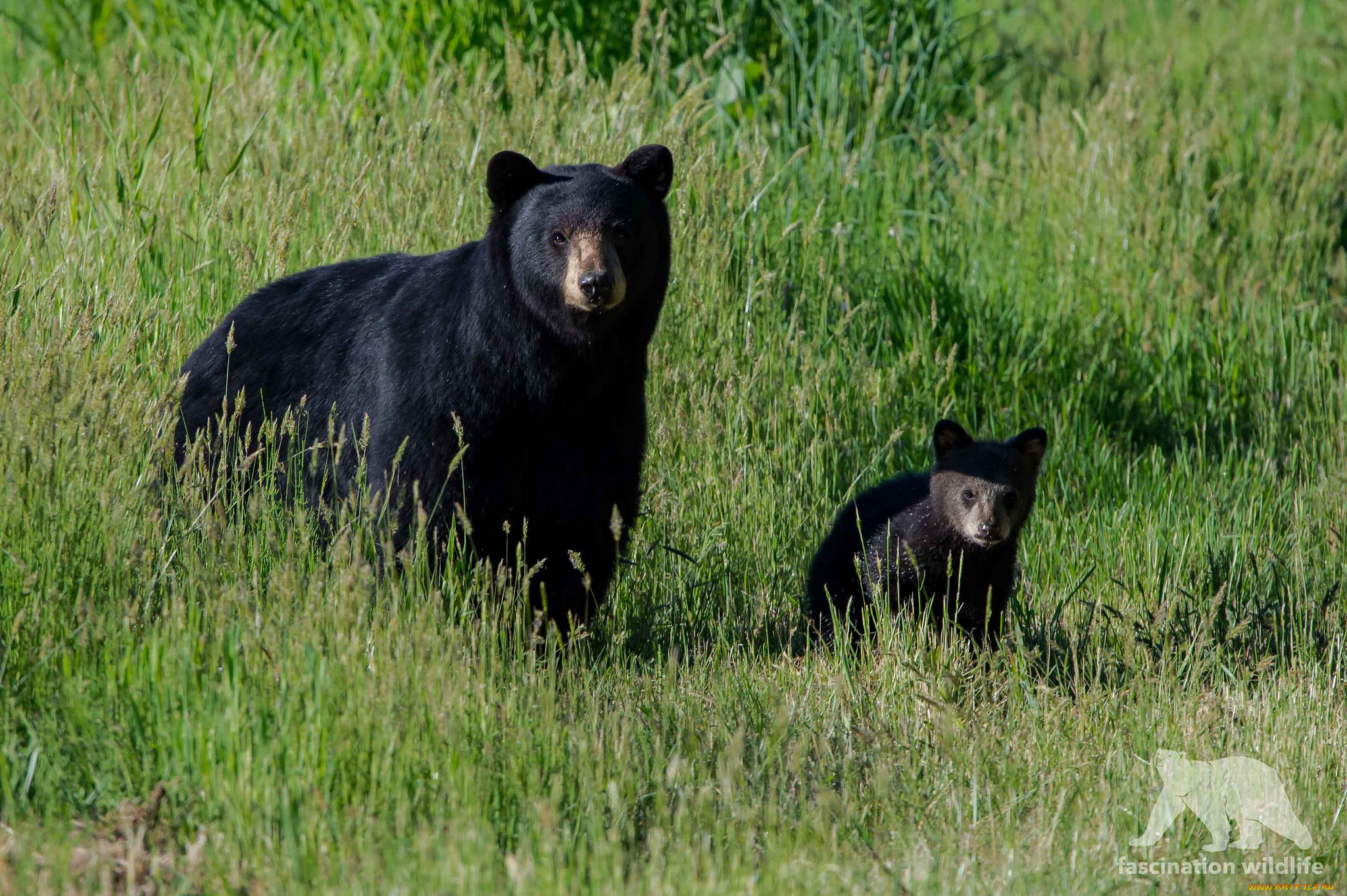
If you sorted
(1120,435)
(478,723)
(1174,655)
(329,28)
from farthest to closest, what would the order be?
(329,28), (1120,435), (1174,655), (478,723)

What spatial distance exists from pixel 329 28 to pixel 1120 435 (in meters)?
4.66

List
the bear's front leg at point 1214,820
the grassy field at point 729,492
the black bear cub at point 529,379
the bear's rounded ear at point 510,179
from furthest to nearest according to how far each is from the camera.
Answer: the bear's rounded ear at point 510,179 → the black bear cub at point 529,379 → the bear's front leg at point 1214,820 → the grassy field at point 729,492

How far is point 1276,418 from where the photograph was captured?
6484 millimetres

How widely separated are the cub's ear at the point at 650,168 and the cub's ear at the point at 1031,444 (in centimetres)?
149

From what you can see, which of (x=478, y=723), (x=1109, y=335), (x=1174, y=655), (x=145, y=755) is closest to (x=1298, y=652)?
(x=1174, y=655)

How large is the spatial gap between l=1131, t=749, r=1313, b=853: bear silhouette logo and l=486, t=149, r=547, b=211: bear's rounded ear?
8.19ft

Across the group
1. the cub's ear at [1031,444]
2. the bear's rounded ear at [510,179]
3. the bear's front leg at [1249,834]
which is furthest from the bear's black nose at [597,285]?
the bear's front leg at [1249,834]

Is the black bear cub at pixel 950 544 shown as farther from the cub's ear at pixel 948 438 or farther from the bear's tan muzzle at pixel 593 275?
the bear's tan muzzle at pixel 593 275

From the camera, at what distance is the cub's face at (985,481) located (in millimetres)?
4551

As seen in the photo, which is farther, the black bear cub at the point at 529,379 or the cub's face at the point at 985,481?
the cub's face at the point at 985,481

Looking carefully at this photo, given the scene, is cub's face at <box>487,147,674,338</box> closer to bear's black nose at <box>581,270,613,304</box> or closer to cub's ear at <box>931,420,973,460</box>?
bear's black nose at <box>581,270,613,304</box>

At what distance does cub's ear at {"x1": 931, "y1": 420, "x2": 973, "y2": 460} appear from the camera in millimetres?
4801

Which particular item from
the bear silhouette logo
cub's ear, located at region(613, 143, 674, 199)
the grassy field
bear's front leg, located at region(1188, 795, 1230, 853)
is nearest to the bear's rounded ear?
cub's ear, located at region(613, 143, 674, 199)

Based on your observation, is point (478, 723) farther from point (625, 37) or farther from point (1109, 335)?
point (625, 37)
